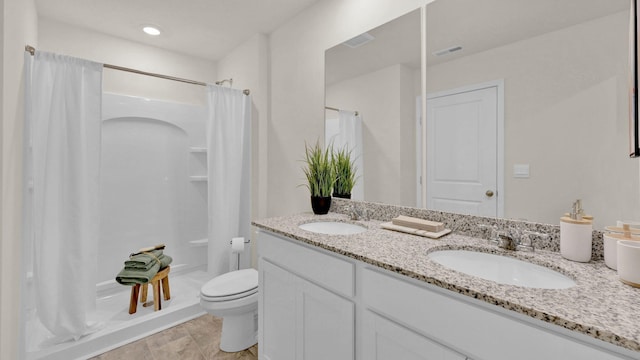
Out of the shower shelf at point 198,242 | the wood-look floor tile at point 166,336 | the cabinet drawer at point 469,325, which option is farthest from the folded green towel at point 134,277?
the cabinet drawer at point 469,325

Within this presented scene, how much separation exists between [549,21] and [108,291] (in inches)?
140

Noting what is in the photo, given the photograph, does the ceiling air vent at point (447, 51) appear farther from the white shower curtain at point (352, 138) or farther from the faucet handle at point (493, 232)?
the faucet handle at point (493, 232)

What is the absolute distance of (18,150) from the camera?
63.6 inches

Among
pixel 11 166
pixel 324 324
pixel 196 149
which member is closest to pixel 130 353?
pixel 11 166

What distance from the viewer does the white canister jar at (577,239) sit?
0.91 metres

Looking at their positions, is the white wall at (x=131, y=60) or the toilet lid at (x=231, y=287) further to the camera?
the white wall at (x=131, y=60)

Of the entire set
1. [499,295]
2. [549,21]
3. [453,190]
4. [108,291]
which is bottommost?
[108,291]

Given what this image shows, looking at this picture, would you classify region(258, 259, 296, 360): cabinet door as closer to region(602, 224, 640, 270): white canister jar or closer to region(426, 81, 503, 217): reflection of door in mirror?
region(426, 81, 503, 217): reflection of door in mirror

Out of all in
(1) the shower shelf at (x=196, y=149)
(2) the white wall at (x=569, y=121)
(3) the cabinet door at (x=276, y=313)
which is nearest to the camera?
(2) the white wall at (x=569, y=121)

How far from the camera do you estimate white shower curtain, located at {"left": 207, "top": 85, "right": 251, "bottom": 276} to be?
2508mm

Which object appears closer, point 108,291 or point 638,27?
point 638,27

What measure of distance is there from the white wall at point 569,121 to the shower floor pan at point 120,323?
7.65 feet

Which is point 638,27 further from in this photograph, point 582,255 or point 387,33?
point 387,33

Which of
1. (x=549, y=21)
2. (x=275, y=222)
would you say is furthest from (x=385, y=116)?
(x=275, y=222)
